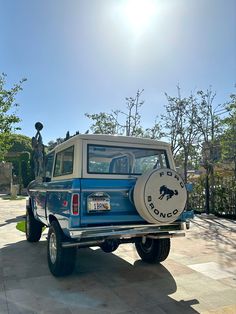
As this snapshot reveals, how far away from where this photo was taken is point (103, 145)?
4633 millimetres

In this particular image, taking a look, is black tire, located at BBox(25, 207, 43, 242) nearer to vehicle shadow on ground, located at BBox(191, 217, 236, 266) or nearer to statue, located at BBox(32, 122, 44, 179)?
statue, located at BBox(32, 122, 44, 179)

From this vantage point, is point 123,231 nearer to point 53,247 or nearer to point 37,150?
point 53,247

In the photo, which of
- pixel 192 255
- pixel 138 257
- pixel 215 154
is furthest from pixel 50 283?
pixel 215 154

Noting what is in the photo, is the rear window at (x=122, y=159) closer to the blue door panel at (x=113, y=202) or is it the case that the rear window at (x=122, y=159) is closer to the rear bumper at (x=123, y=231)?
the blue door panel at (x=113, y=202)

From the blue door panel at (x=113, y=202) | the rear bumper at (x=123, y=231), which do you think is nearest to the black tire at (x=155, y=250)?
the rear bumper at (x=123, y=231)

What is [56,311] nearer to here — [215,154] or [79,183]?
[79,183]

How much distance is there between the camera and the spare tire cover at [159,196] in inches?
165

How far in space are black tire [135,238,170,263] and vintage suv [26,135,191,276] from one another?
0.63 metres

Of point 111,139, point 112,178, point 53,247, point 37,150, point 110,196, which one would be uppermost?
point 37,150

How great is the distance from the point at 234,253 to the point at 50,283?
3.82 m

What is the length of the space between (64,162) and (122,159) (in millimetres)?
976

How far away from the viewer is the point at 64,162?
495 centimetres

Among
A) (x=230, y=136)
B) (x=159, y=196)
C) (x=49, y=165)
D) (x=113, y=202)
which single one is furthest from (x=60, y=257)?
(x=230, y=136)

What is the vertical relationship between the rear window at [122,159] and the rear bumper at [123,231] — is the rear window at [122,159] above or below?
above
